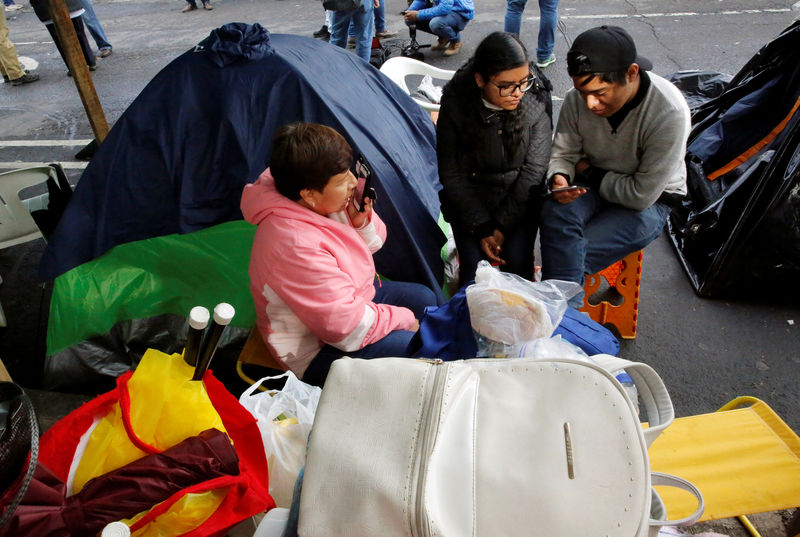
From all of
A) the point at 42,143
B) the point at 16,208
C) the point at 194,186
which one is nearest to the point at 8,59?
the point at 42,143

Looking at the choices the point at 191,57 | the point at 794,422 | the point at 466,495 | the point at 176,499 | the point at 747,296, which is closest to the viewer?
the point at 466,495

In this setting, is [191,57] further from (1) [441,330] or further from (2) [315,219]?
(1) [441,330]

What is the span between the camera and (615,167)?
2.31m

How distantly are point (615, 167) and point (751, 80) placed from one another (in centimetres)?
160

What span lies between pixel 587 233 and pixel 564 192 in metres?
0.20

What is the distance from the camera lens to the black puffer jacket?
2.31 m

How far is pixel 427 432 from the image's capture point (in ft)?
3.56

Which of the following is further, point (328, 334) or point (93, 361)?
point (93, 361)

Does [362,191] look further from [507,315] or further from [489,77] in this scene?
[507,315]

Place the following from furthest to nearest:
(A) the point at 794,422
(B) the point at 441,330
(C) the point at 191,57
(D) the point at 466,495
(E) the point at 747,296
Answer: (E) the point at 747,296, (C) the point at 191,57, (A) the point at 794,422, (B) the point at 441,330, (D) the point at 466,495

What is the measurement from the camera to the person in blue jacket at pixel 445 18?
5.91 metres

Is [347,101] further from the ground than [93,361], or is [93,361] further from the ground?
[347,101]

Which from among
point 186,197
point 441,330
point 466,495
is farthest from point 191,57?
point 466,495

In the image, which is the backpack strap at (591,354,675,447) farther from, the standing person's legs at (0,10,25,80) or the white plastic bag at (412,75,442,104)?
the standing person's legs at (0,10,25,80)
